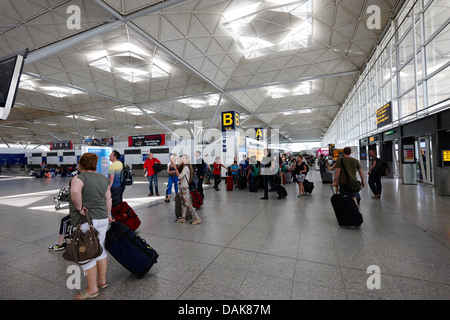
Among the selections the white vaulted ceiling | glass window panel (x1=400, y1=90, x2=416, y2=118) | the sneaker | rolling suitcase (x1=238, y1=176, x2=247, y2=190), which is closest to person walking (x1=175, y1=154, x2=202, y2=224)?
the sneaker

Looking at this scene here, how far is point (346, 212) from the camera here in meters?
4.36

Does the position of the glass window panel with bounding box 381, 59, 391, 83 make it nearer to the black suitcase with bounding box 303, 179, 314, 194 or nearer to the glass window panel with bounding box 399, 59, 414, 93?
the glass window panel with bounding box 399, 59, 414, 93

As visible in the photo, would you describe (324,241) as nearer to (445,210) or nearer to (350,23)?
(445,210)

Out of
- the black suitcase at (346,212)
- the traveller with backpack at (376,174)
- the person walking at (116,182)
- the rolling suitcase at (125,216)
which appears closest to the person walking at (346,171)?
the black suitcase at (346,212)

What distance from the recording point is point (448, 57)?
32.2ft

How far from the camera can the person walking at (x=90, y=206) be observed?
7.06ft

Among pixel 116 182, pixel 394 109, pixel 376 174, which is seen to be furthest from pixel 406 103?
pixel 116 182

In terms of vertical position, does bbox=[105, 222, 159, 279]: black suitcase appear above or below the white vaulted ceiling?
below

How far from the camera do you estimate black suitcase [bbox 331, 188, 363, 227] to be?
4320mm

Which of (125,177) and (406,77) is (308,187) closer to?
(125,177)

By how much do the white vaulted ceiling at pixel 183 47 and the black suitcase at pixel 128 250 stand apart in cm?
1031

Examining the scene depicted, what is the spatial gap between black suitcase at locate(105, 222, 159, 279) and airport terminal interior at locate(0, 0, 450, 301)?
0.19 m

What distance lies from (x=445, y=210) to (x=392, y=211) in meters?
1.33
